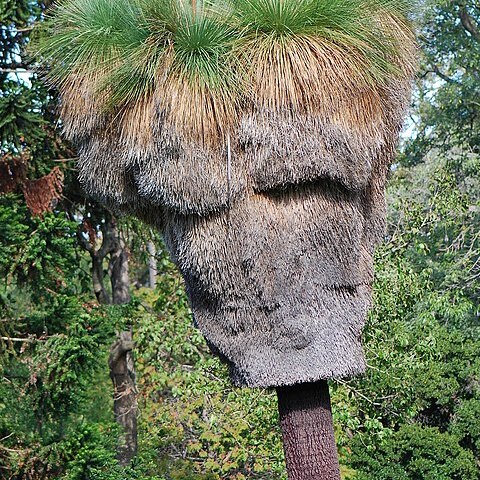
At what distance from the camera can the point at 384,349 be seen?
649cm

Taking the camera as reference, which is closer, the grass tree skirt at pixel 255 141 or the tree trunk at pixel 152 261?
the grass tree skirt at pixel 255 141

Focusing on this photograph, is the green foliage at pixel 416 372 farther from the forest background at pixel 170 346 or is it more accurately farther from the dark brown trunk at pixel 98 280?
the dark brown trunk at pixel 98 280

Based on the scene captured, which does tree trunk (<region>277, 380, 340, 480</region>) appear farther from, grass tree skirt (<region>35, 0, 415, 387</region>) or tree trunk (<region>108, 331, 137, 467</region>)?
tree trunk (<region>108, 331, 137, 467</region>)

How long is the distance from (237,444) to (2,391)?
2.83m

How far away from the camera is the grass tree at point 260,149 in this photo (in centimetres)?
325

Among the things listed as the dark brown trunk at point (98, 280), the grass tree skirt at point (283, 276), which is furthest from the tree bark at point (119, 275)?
the grass tree skirt at point (283, 276)

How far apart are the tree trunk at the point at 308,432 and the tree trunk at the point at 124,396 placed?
17.3 ft

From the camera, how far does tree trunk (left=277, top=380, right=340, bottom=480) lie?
360cm

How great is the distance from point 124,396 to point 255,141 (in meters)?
6.27

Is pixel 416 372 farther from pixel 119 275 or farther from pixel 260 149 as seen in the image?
pixel 260 149

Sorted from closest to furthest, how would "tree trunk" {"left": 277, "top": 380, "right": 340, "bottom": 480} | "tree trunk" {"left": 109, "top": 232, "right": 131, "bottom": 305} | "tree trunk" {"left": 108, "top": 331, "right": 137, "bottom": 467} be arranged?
"tree trunk" {"left": 277, "top": 380, "right": 340, "bottom": 480} < "tree trunk" {"left": 108, "top": 331, "right": 137, "bottom": 467} < "tree trunk" {"left": 109, "top": 232, "right": 131, "bottom": 305}

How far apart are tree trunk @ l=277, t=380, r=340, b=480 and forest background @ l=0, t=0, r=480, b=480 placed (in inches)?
79.2

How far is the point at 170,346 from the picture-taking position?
735cm

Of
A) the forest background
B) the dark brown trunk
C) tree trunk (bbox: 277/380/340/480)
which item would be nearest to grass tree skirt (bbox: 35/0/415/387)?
tree trunk (bbox: 277/380/340/480)
